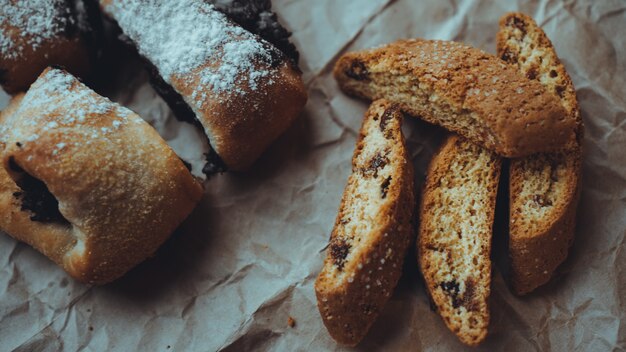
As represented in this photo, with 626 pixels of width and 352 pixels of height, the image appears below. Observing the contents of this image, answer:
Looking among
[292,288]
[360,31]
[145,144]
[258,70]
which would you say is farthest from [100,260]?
[360,31]

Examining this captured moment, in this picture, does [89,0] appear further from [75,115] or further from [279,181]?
[279,181]

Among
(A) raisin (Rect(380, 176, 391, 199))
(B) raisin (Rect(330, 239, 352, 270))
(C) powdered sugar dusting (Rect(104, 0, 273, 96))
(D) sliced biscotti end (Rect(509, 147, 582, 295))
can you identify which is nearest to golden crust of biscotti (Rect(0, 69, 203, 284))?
(C) powdered sugar dusting (Rect(104, 0, 273, 96))

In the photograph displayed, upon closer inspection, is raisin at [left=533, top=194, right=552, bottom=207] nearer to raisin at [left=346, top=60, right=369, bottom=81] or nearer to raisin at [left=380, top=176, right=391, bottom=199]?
raisin at [left=380, top=176, right=391, bottom=199]

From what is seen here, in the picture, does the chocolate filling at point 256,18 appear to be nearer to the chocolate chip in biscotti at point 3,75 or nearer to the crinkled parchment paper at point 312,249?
the crinkled parchment paper at point 312,249

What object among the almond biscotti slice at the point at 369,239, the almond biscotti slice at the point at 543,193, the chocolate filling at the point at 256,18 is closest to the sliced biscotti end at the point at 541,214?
the almond biscotti slice at the point at 543,193

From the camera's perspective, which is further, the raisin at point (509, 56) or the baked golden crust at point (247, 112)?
the raisin at point (509, 56)

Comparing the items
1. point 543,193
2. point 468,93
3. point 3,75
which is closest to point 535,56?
point 468,93

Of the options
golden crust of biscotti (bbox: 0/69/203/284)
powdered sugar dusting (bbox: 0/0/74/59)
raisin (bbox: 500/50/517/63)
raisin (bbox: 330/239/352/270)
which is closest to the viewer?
golden crust of biscotti (bbox: 0/69/203/284)
